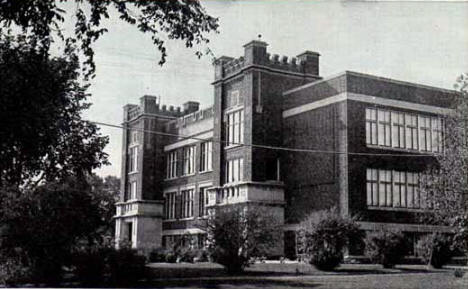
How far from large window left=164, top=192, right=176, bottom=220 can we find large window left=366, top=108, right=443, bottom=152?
19.5m

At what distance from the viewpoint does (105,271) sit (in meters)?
17.7

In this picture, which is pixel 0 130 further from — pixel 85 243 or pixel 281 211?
pixel 281 211

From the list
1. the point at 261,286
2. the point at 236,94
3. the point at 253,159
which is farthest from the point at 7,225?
the point at 236,94

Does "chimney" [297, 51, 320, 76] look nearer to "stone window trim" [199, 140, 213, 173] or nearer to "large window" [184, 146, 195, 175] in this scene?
"stone window trim" [199, 140, 213, 173]

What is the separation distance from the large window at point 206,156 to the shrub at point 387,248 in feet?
59.8

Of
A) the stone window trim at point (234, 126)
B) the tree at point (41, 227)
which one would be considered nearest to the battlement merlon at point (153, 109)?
the stone window trim at point (234, 126)

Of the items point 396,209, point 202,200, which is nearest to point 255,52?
point 396,209

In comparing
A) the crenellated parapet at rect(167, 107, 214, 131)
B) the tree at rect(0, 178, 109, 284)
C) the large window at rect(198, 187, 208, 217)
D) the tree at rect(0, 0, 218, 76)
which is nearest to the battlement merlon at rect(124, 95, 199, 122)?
the crenellated parapet at rect(167, 107, 214, 131)

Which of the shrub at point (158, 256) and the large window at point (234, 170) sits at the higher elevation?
the large window at point (234, 170)

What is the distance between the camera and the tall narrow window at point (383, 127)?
30844mm

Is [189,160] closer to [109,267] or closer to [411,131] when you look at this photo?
[411,131]

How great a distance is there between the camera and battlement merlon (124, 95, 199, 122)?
4825 cm

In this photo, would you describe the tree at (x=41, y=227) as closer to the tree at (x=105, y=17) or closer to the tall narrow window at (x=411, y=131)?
the tree at (x=105, y=17)

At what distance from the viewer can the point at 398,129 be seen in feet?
104
